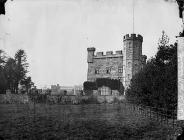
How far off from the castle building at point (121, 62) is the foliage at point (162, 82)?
28.3m

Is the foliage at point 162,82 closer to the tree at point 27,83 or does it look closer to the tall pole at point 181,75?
the tall pole at point 181,75

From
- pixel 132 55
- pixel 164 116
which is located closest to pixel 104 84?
pixel 132 55

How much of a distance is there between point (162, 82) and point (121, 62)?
40835 mm

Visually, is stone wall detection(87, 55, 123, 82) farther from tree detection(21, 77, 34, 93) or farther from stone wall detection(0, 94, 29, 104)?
stone wall detection(0, 94, 29, 104)

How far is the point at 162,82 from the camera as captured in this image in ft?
64.0

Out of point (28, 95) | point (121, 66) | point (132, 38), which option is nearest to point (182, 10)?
point (28, 95)

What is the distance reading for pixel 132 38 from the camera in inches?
2197

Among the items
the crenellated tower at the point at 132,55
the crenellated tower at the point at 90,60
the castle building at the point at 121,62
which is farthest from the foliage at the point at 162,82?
the crenellated tower at the point at 90,60

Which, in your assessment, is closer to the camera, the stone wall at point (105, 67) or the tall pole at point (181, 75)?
the tall pole at point (181, 75)

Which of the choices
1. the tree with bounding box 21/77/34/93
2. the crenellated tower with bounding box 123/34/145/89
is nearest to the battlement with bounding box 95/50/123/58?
the crenellated tower with bounding box 123/34/145/89

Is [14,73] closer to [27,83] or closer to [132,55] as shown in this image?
[27,83]

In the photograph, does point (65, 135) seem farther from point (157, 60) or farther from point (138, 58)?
point (138, 58)

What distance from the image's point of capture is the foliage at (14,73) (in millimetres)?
51844

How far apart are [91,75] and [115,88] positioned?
7.86m
